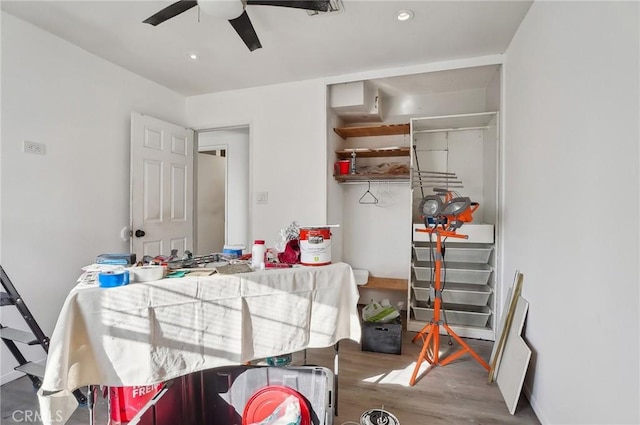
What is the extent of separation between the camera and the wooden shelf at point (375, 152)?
331 cm

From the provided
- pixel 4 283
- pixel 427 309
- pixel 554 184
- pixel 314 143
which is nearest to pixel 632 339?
pixel 554 184

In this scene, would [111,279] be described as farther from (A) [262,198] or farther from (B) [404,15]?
(B) [404,15]

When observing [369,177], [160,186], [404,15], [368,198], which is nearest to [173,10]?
[404,15]

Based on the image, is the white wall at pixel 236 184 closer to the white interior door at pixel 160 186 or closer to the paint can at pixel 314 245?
the white interior door at pixel 160 186

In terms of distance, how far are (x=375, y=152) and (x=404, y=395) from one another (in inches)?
95.3

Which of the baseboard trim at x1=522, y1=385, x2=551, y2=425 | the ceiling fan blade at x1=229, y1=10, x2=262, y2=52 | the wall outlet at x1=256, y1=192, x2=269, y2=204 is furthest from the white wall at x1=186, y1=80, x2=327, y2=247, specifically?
the baseboard trim at x1=522, y1=385, x2=551, y2=425

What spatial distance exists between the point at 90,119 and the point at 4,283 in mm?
1578

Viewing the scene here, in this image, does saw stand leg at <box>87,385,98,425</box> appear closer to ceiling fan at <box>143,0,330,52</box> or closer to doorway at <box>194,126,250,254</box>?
ceiling fan at <box>143,0,330,52</box>

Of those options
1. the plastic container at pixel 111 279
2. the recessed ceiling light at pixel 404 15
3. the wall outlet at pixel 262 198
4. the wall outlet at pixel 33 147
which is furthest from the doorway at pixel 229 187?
the plastic container at pixel 111 279

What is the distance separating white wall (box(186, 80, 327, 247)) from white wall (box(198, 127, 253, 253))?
1143 mm

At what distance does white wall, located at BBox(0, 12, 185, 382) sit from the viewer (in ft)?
7.10

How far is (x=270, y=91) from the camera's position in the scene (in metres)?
3.39

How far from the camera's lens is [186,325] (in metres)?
1.33

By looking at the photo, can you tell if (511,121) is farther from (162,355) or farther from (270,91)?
(162,355)
